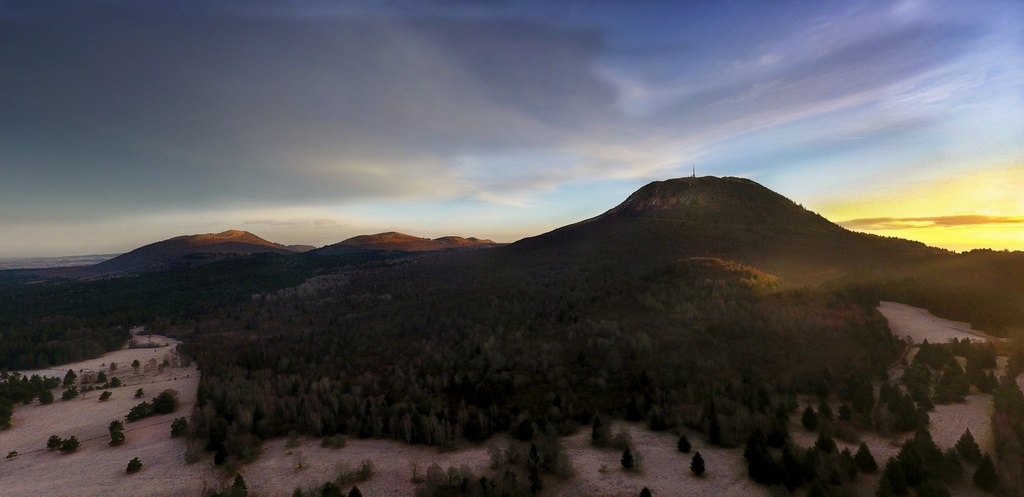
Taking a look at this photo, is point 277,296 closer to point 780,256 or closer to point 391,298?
point 391,298

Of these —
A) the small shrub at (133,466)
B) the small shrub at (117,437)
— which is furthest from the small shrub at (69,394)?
the small shrub at (133,466)

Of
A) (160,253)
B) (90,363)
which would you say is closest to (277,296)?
(90,363)

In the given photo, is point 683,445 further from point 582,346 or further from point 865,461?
point 582,346

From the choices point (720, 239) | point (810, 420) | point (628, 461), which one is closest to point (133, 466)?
point (628, 461)

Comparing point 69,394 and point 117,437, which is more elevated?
point 117,437

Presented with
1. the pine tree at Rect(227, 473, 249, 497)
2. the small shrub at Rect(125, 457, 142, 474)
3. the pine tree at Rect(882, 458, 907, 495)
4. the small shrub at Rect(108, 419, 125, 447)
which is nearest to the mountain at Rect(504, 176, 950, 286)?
the pine tree at Rect(882, 458, 907, 495)

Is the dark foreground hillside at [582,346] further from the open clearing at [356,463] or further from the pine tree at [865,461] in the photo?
the pine tree at [865,461]

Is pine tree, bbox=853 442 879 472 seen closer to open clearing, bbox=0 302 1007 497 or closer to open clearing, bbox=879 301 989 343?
open clearing, bbox=0 302 1007 497
